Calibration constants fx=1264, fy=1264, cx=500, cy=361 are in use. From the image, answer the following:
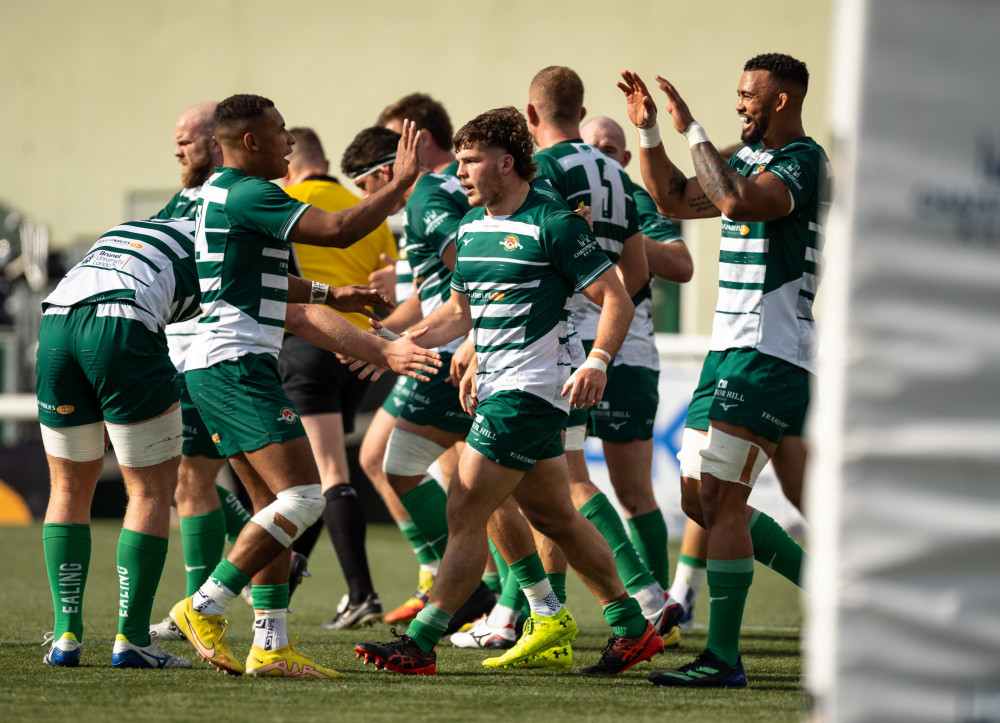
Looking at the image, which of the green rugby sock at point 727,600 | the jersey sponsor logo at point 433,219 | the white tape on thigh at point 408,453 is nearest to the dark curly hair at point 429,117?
the jersey sponsor logo at point 433,219

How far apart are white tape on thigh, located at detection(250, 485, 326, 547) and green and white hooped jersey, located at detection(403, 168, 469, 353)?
1.38 meters

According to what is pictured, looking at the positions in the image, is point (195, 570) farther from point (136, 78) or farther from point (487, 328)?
point (136, 78)

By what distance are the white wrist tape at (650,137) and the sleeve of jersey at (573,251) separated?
0.68 metres

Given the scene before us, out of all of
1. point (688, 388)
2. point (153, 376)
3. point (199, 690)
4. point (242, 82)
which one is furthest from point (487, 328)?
point (242, 82)

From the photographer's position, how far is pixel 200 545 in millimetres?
5891

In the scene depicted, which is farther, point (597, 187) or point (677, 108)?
point (597, 187)

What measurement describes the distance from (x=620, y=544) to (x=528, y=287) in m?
1.56

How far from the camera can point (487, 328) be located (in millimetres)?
4664

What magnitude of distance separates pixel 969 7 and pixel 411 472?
4.15 meters

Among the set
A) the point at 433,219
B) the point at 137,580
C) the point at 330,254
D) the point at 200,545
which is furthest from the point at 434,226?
the point at 137,580

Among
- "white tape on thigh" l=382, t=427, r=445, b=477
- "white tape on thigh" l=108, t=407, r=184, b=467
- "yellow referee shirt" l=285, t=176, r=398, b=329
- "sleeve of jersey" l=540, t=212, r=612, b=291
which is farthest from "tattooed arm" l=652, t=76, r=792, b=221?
"yellow referee shirt" l=285, t=176, r=398, b=329

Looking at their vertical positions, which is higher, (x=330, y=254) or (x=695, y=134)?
(x=695, y=134)

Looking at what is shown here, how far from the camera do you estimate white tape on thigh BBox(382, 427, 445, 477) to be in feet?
20.7

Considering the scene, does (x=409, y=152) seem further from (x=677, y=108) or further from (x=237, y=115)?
(x=677, y=108)
